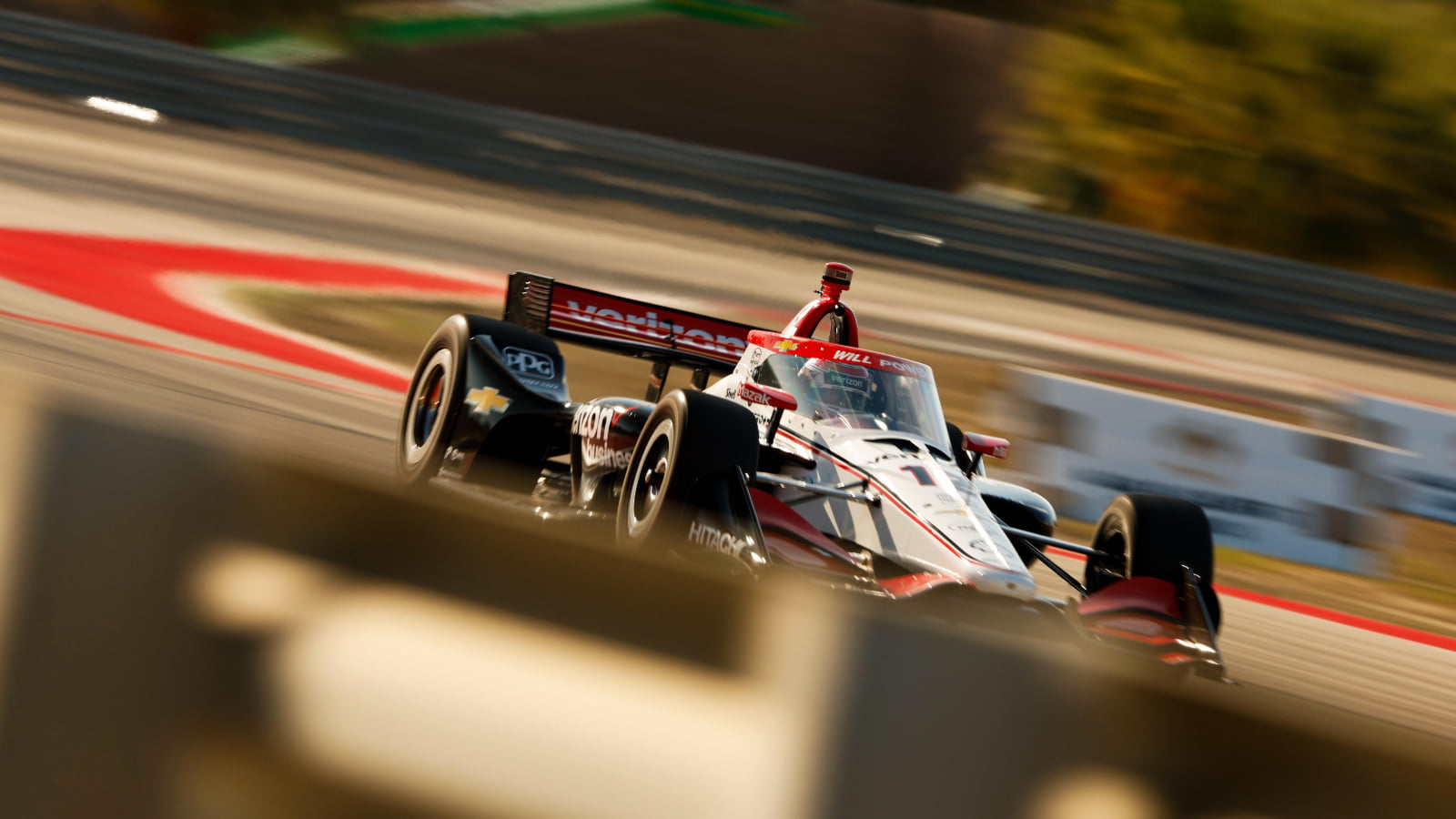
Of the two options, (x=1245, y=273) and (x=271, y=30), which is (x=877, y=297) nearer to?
(x=1245, y=273)

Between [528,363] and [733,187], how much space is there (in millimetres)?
7823

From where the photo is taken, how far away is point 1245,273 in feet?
43.9

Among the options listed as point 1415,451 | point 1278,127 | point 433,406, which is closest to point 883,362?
point 433,406

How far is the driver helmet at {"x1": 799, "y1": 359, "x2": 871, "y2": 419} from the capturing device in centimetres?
555

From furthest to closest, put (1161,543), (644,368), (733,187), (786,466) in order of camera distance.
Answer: (733,187), (644,368), (786,466), (1161,543)

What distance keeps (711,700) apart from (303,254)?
1038 cm

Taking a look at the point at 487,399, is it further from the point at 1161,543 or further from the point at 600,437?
the point at 1161,543

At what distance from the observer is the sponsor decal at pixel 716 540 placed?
14.9 ft

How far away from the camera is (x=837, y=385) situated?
559 centimetres

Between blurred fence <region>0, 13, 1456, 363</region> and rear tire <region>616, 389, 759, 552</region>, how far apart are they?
8963 millimetres

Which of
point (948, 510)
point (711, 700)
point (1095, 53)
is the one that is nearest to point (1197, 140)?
point (1095, 53)

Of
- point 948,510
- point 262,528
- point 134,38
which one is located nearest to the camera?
point 262,528

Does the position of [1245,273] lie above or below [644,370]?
above

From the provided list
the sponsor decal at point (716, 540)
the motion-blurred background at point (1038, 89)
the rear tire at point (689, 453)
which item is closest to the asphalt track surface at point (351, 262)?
the rear tire at point (689, 453)
